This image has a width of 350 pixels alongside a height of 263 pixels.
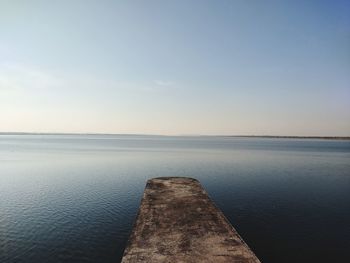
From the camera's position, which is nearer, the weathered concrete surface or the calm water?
the weathered concrete surface

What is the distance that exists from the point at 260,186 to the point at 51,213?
77.2 ft

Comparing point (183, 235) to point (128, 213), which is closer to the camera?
point (183, 235)

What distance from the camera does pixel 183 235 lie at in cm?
1369

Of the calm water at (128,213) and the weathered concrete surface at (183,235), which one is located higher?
the weathered concrete surface at (183,235)

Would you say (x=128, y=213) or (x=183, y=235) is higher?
(x=183, y=235)

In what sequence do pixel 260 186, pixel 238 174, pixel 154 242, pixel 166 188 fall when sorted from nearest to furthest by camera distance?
1. pixel 154 242
2. pixel 166 188
3. pixel 260 186
4. pixel 238 174

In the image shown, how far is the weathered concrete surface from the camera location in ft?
37.0

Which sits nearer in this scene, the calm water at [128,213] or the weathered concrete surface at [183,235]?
the weathered concrete surface at [183,235]

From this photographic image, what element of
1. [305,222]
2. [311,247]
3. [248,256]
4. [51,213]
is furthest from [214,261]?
[51,213]

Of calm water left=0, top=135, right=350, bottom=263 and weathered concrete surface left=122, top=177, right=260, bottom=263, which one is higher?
weathered concrete surface left=122, top=177, right=260, bottom=263

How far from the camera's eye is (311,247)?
56.2 ft

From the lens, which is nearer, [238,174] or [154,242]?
[154,242]

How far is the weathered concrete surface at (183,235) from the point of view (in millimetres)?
11272

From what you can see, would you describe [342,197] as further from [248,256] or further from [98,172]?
[98,172]
